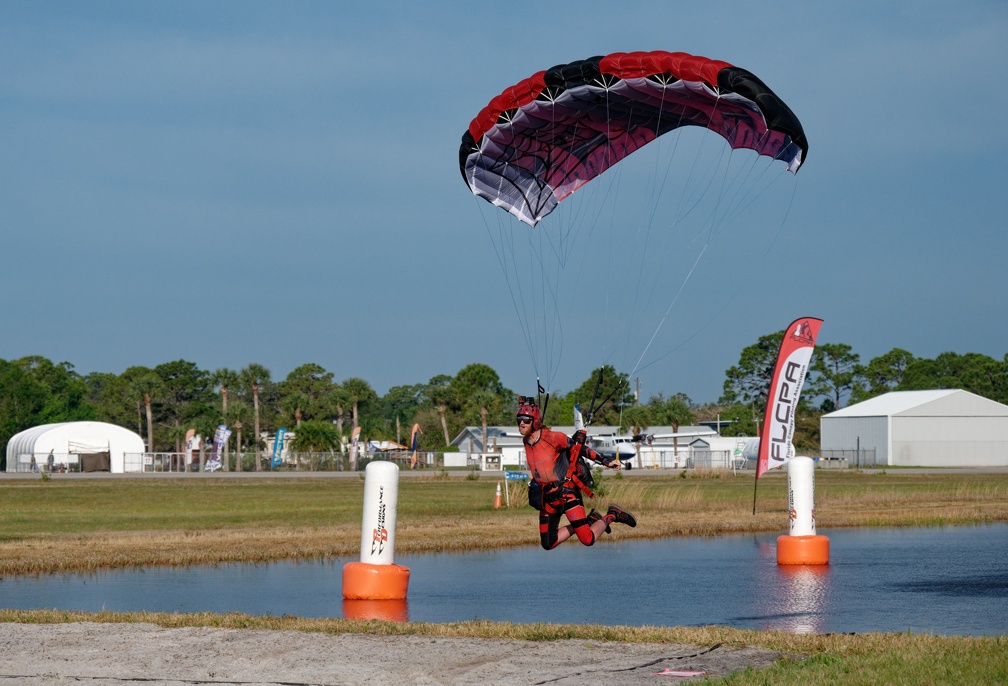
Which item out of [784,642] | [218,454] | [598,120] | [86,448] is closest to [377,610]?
[784,642]

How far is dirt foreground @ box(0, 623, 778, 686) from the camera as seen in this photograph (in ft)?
30.1

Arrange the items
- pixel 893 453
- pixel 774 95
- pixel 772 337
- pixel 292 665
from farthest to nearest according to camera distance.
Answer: pixel 772 337 → pixel 893 453 → pixel 774 95 → pixel 292 665

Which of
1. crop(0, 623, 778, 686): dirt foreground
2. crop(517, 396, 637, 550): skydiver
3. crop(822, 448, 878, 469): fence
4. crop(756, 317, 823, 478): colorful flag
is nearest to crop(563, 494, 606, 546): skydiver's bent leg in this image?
crop(517, 396, 637, 550): skydiver

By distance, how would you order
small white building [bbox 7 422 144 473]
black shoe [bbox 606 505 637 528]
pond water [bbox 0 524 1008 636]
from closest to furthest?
black shoe [bbox 606 505 637 528] < pond water [bbox 0 524 1008 636] < small white building [bbox 7 422 144 473]

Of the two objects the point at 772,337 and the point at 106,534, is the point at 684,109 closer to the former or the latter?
the point at 106,534

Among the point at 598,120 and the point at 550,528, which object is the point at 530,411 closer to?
the point at 550,528

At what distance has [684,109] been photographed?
17.9 meters

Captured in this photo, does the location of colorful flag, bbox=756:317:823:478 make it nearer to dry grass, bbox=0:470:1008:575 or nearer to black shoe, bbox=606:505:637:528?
dry grass, bbox=0:470:1008:575

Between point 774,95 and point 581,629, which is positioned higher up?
point 774,95

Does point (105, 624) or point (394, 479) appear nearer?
point (105, 624)

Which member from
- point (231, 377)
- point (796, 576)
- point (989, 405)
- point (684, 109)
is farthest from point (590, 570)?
point (231, 377)

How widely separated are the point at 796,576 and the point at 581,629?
779cm

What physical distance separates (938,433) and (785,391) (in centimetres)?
6235

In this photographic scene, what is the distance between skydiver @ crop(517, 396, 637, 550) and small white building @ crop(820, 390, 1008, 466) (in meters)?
74.7
